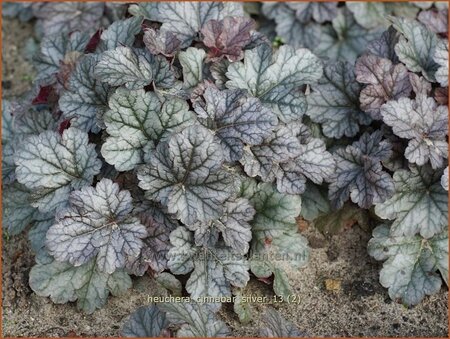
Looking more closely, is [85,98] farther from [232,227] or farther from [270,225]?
[270,225]

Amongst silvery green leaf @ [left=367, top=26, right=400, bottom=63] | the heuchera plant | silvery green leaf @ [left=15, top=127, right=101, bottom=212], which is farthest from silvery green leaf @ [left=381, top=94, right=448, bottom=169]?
silvery green leaf @ [left=15, top=127, right=101, bottom=212]

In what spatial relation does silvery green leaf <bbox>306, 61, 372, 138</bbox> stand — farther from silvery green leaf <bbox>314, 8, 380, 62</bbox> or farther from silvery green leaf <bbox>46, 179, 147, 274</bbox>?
silvery green leaf <bbox>46, 179, 147, 274</bbox>

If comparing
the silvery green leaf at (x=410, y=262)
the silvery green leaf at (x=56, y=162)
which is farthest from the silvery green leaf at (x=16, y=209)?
the silvery green leaf at (x=410, y=262)

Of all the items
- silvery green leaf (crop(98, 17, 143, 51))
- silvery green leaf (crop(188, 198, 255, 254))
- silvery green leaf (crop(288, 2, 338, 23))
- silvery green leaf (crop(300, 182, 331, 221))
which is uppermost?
silvery green leaf (crop(98, 17, 143, 51))

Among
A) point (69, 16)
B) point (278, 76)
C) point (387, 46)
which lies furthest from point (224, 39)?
point (69, 16)

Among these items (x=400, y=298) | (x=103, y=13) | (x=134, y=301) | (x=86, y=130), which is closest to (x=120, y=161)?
(x=86, y=130)

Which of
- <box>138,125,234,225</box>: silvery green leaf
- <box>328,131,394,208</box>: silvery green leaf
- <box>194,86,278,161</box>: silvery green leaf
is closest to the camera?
<box>138,125,234,225</box>: silvery green leaf
